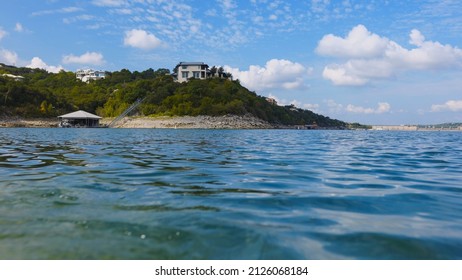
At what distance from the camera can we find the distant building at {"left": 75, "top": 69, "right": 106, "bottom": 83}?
482 ft

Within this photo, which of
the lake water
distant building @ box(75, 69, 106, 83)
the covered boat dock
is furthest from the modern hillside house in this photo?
the lake water

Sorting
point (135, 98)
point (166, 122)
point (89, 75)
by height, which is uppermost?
point (89, 75)

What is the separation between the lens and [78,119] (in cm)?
8000

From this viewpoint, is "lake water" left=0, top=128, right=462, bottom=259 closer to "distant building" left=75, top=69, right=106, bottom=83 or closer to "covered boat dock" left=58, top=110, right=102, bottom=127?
"covered boat dock" left=58, top=110, right=102, bottom=127

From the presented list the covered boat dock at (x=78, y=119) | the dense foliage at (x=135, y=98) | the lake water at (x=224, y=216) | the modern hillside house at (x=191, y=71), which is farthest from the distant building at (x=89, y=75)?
the lake water at (x=224, y=216)

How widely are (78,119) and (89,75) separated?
7919cm

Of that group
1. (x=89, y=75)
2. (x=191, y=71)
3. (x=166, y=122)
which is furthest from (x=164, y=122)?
(x=89, y=75)

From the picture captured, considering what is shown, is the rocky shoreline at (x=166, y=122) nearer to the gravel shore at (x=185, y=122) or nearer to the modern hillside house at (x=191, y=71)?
the gravel shore at (x=185, y=122)

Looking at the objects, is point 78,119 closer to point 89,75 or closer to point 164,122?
point 164,122

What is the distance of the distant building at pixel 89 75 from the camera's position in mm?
146925

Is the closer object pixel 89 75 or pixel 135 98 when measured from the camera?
pixel 135 98

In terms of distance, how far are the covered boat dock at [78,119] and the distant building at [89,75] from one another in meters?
70.7
